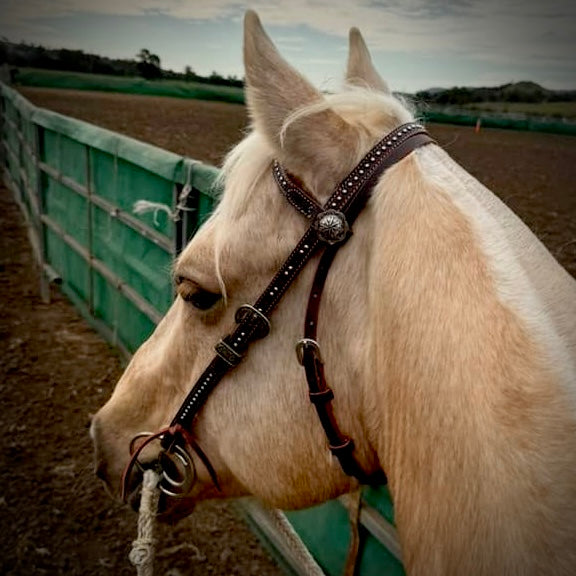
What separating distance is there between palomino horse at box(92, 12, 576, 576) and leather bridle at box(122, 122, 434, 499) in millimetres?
22

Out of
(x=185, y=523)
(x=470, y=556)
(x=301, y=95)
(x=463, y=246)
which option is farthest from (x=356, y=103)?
(x=185, y=523)

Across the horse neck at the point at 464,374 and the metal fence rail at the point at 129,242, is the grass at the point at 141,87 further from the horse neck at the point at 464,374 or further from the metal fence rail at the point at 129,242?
the horse neck at the point at 464,374

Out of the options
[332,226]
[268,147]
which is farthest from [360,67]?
[332,226]

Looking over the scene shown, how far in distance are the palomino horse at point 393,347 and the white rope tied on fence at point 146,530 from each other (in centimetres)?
14

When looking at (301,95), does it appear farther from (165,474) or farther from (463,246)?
(165,474)

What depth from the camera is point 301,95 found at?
122 cm

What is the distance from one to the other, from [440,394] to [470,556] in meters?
0.27

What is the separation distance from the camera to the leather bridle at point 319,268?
3.98ft

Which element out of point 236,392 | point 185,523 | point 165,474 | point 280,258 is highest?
point 280,258

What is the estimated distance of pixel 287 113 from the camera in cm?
119

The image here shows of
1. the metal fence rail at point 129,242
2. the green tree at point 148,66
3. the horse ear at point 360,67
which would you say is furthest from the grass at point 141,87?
the horse ear at point 360,67

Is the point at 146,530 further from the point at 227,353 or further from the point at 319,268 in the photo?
the point at 319,268

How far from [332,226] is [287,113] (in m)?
0.27

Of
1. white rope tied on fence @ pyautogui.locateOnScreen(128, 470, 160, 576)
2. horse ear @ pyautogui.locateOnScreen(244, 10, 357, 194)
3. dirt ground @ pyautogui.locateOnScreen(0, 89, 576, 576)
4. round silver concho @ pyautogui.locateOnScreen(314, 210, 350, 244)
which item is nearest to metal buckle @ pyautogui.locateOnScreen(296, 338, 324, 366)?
round silver concho @ pyautogui.locateOnScreen(314, 210, 350, 244)
